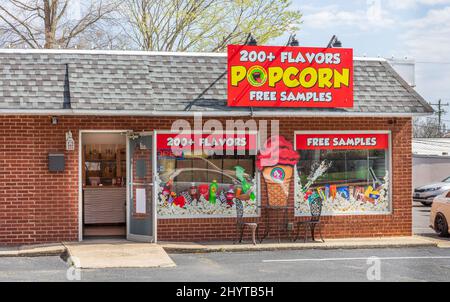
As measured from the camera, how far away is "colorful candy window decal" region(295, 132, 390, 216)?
17.1 m

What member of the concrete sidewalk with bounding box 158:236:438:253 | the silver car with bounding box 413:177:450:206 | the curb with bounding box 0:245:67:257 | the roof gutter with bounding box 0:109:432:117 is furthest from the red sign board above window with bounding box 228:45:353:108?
the silver car with bounding box 413:177:450:206

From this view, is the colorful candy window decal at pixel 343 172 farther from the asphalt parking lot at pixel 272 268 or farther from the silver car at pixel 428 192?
the silver car at pixel 428 192

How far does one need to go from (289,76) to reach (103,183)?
5656mm

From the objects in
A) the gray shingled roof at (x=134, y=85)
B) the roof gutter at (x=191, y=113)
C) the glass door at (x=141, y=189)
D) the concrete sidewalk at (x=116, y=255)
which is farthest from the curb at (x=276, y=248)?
the gray shingled roof at (x=134, y=85)

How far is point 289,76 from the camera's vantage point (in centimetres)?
1650

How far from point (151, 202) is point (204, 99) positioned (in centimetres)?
246

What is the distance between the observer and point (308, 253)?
15281 millimetres

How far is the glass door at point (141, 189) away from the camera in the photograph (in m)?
16.2

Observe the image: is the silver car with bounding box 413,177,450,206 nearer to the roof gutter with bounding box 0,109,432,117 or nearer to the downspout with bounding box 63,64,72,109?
the roof gutter with bounding box 0,109,432,117


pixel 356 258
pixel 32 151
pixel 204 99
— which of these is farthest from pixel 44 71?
pixel 356 258

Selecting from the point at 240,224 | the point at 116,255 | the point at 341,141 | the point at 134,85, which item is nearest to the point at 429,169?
the point at 341,141

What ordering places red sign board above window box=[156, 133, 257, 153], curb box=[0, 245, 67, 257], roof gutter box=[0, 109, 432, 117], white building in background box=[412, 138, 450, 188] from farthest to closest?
white building in background box=[412, 138, 450, 188] < red sign board above window box=[156, 133, 257, 153] < roof gutter box=[0, 109, 432, 117] < curb box=[0, 245, 67, 257]

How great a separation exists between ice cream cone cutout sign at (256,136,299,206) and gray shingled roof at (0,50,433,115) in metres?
0.88
